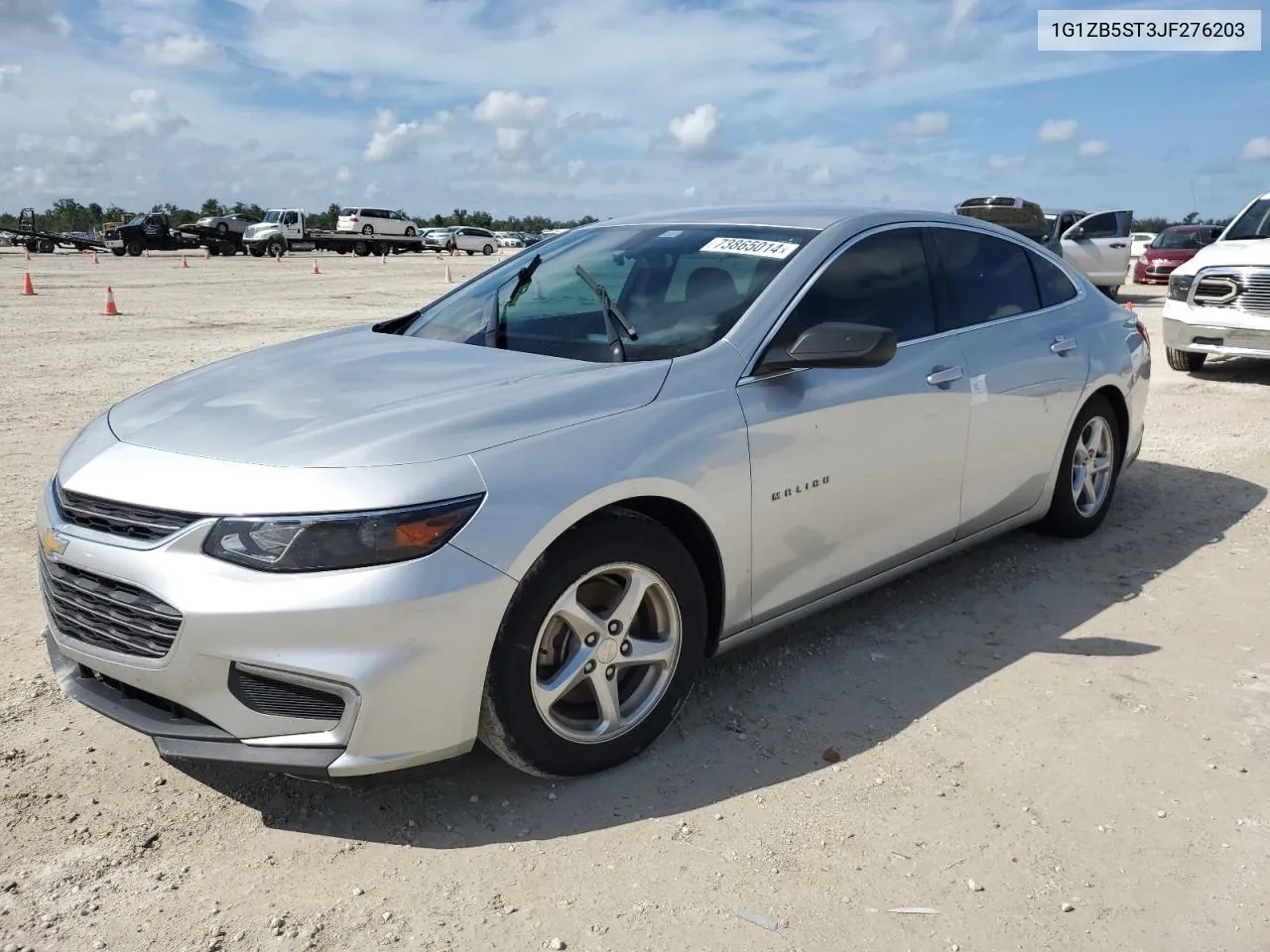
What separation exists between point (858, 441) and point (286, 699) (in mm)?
2076

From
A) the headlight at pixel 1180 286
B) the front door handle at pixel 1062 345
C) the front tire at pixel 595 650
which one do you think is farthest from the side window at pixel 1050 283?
the headlight at pixel 1180 286

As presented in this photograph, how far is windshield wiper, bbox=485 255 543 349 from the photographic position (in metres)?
3.85

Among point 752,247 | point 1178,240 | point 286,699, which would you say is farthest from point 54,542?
point 1178,240

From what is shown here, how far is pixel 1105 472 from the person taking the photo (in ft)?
18.1

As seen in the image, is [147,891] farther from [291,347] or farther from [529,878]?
[291,347]

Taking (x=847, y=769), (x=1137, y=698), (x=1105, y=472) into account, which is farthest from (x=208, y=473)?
(x=1105, y=472)

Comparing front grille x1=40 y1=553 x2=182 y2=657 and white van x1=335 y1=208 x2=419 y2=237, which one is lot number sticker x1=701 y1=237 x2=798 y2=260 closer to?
front grille x1=40 y1=553 x2=182 y2=657

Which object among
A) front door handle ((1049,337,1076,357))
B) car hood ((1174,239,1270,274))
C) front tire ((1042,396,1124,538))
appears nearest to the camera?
front door handle ((1049,337,1076,357))

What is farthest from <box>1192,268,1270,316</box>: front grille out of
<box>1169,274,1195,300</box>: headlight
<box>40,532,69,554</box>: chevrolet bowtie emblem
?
<box>40,532,69,554</box>: chevrolet bowtie emblem

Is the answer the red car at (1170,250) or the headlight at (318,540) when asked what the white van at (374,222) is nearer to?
Answer: the red car at (1170,250)

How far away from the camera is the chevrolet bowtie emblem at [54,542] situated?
2896 millimetres

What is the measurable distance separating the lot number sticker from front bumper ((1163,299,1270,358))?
786 cm

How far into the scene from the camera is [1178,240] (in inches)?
1050

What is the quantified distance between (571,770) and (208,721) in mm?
994
